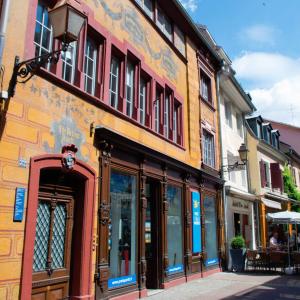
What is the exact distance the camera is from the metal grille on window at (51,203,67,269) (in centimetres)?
743

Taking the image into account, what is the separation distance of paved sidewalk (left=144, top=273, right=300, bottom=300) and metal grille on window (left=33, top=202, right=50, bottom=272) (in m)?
3.46

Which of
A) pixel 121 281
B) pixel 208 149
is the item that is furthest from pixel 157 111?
pixel 121 281

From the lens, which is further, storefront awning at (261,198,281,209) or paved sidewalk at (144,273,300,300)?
storefront awning at (261,198,281,209)

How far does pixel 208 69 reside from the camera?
677 inches

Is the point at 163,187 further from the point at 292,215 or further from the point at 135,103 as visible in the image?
the point at 292,215

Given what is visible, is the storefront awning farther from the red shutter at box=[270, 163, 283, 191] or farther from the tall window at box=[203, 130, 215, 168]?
the tall window at box=[203, 130, 215, 168]

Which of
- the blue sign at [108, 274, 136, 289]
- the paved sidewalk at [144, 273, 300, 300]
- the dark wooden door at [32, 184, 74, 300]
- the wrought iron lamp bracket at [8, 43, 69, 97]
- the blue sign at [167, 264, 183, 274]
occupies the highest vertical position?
the wrought iron lamp bracket at [8, 43, 69, 97]

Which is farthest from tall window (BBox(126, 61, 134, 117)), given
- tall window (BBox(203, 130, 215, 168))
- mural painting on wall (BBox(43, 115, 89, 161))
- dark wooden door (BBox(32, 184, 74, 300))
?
tall window (BBox(203, 130, 215, 168))

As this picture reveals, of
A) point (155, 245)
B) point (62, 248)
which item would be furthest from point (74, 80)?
point (155, 245)

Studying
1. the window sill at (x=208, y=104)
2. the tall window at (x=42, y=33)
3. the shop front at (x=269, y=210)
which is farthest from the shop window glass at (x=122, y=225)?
the shop front at (x=269, y=210)

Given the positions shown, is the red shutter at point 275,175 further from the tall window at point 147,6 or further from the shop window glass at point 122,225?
the shop window glass at point 122,225

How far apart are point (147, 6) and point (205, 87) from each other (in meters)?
5.81

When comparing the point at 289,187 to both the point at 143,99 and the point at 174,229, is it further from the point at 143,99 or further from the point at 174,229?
the point at 143,99

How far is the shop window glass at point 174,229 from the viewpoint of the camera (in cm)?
1175
